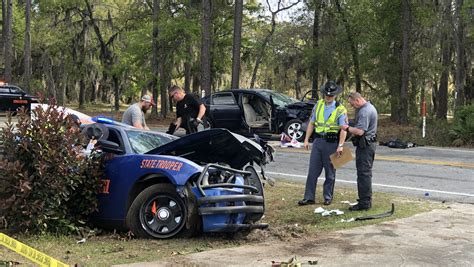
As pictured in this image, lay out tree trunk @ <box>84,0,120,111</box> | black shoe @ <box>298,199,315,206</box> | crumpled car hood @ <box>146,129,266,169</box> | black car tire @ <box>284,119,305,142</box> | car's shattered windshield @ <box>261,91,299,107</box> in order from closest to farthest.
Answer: crumpled car hood @ <box>146,129,266,169</box>
black shoe @ <box>298,199,315,206</box>
black car tire @ <box>284,119,305,142</box>
car's shattered windshield @ <box>261,91,299,107</box>
tree trunk @ <box>84,0,120,111</box>

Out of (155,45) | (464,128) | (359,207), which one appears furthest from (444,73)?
(359,207)

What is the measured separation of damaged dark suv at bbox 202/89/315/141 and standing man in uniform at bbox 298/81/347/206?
895cm

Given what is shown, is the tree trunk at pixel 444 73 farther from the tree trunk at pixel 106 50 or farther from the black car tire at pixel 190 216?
the tree trunk at pixel 106 50

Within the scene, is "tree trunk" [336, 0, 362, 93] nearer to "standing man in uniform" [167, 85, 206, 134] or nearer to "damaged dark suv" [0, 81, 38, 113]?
"damaged dark suv" [0, 81, 38, 113]

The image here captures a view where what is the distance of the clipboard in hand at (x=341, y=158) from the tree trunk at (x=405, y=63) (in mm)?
15957

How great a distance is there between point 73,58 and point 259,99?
28.6 meters

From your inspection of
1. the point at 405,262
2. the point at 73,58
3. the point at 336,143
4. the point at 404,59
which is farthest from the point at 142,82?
the point at 405,262

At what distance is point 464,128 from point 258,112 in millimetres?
6856

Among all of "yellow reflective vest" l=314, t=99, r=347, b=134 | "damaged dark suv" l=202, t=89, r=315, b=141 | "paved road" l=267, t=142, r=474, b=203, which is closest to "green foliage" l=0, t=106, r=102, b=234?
"yellow reflective vest" l=314, t=99, r=347, b=134

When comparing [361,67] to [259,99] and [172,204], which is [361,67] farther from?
[172,204]

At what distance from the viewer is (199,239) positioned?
6871 mm

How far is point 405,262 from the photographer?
573 centimetres

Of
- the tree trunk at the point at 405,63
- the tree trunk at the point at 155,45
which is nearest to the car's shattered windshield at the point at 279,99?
the tree trunk at the point at 405,63

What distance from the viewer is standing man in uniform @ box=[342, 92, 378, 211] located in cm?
821
